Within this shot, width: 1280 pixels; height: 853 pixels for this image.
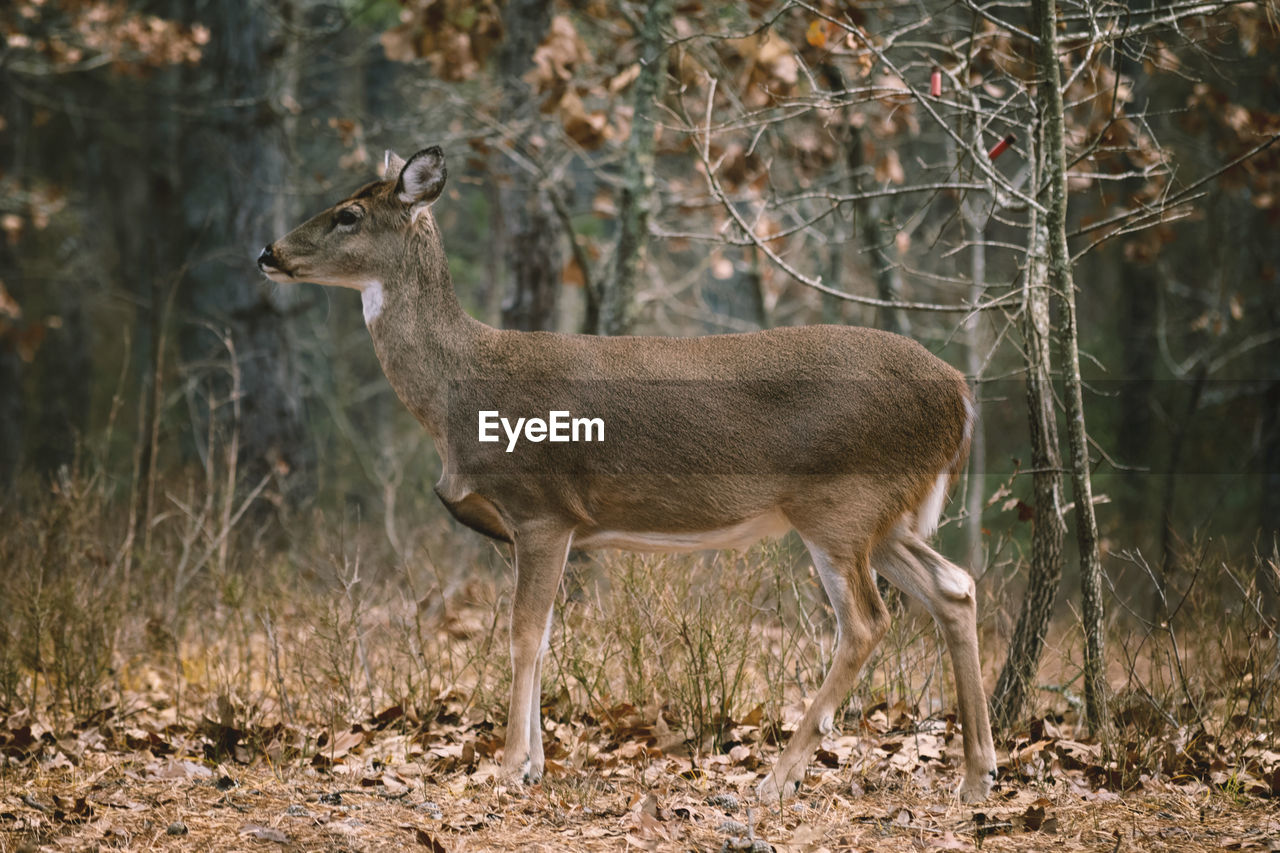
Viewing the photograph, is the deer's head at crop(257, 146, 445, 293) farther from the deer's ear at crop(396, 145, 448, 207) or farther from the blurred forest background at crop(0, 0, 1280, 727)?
the blurred forest background at crop(0, 0, 1280, 727)

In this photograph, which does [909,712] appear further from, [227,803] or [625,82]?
[625,82]

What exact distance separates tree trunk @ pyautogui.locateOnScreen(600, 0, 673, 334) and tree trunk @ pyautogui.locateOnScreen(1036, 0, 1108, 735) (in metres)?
2.80

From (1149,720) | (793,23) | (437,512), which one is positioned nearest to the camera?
(1149,720)

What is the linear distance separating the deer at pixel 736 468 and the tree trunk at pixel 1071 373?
602 millimetres

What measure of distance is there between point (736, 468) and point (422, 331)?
155 cm

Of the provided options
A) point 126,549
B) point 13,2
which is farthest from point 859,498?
point 13,2

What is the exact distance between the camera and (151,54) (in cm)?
1327

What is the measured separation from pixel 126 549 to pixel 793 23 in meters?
6.27

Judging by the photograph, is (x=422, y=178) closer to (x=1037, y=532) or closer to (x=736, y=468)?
(x=736, y=468)


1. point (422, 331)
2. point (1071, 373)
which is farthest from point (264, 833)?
point (1071, 373)

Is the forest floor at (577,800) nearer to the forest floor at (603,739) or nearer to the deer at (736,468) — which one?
the forest floor at (603,739)

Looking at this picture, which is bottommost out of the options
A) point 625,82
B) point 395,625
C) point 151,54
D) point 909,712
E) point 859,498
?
point 909,712

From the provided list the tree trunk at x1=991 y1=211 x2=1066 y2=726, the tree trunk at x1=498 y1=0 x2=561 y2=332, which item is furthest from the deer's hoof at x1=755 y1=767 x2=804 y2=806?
the tree trunk at x1=498 y1=0 x2=561 y2=332

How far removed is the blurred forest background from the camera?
6160 millimetres
